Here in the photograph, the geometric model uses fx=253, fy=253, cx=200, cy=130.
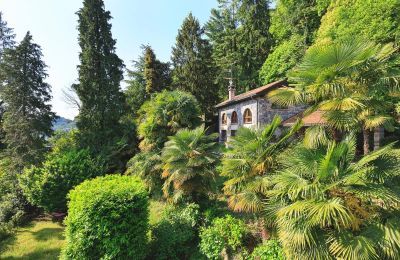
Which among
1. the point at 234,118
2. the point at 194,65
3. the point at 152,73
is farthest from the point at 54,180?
the point at 194,65

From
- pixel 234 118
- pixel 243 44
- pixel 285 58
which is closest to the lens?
pixel 234 118

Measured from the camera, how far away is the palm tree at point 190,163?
10.7m

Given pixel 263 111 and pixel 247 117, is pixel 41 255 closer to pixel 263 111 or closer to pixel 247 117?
pixel 263 111

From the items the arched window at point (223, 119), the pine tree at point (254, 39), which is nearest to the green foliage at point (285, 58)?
the pine tree at point (254, 39)

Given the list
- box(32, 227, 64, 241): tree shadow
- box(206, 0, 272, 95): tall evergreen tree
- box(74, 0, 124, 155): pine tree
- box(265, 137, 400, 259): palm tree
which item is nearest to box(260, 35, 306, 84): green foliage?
box(206, 0, 272, 95): tall evergreen tree

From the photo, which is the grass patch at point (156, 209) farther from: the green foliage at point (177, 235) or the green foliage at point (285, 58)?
the green foliage at point (285, 58)

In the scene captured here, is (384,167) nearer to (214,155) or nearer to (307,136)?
(307,136)

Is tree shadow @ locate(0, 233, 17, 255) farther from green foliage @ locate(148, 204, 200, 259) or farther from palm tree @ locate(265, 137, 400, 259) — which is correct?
palm tree @ locate(265, 137, 400, 259)

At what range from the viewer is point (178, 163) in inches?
430

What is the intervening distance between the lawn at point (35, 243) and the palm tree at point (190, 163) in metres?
6.84

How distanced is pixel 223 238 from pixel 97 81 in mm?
17412

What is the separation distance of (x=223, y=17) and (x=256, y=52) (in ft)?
34.6

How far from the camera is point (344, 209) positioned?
16.1ft

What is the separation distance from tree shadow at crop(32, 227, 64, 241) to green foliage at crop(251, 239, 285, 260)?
454 inches
